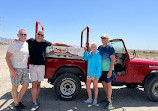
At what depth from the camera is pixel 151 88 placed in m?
4.12

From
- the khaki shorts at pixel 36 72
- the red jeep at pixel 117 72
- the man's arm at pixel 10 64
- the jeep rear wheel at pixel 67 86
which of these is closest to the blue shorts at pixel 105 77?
the red jeep at pixel 117 72

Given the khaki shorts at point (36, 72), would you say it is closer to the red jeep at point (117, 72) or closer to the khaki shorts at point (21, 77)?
the khaki shorts at point (21, 77)

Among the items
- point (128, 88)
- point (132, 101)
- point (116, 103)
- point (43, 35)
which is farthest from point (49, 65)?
point (128, 88)

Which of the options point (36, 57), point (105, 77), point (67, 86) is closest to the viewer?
point (36, 57)

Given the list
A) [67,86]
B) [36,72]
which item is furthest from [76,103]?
[36,72]

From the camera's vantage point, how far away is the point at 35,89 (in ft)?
11.3

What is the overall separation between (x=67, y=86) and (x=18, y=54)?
5.48 feet

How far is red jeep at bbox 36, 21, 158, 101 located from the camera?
12.6 feet

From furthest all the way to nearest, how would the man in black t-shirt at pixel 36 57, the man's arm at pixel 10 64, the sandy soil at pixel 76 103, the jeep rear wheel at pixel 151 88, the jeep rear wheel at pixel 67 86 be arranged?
the jeep rear wheel at pixel 151 88 < the jeep rear wheel at pixel 67 86 < the sandy soil at pixel 76 103 < the man in black t-shirt at pixel 36 57 < the man's arm at pixel 10 64

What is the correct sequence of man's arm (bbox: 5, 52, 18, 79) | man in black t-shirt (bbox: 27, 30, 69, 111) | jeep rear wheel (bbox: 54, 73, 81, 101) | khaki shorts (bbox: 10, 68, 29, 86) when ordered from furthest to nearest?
jeep rear wheel (bbox: 54, 73, 81, 101)
man in black t-shirt (bbox: 27, 30, 69, 111)
khaki shorts (bbox: 10, 68, 29, 86)
man's arm (bbox: 5, 52, 18, 79)

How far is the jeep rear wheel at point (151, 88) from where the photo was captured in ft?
13.5

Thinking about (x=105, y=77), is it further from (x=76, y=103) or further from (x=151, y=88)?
(x=151, y=88)

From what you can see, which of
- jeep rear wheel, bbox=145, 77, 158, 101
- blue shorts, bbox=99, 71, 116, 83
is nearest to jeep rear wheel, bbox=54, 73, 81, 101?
blue shorts, bbox=99, 71, 116, 83

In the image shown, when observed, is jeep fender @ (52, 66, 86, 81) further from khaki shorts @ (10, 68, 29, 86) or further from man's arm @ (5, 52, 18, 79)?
man's arm @ (5, 52, 18, 79)
